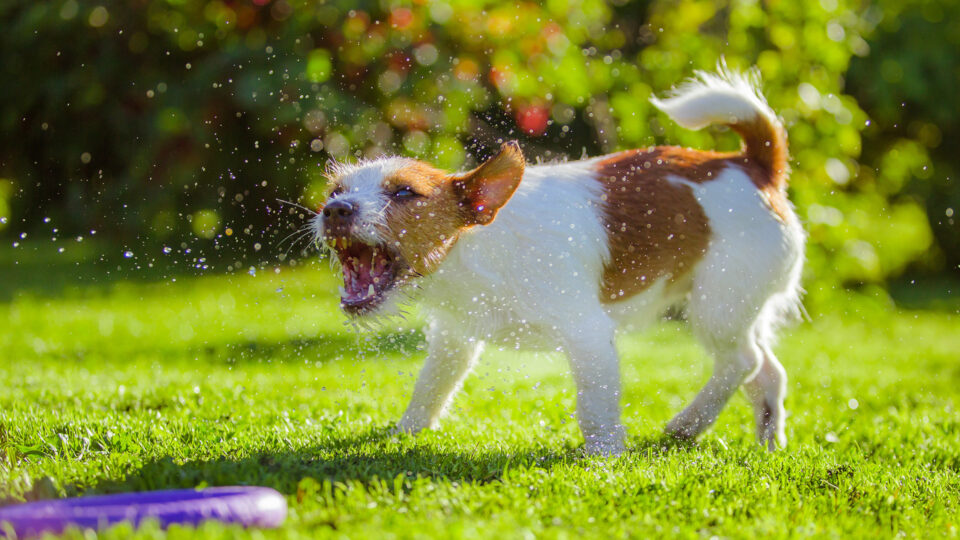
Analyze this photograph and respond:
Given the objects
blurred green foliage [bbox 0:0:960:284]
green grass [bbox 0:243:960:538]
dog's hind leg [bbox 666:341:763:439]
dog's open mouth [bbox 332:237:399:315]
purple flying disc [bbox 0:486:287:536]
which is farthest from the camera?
blurred green foliage [bbox 0:0:960:284]

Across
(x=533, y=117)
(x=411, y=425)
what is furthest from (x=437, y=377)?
(x=533, y=117)

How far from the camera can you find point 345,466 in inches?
125

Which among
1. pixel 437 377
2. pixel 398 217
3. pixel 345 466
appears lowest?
pixel 437 377

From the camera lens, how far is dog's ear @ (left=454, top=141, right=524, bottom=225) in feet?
12.2

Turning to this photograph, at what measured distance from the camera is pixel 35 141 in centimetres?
1496

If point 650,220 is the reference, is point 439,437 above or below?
below

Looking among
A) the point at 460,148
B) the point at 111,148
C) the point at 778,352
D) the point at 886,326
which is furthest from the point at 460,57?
the point at 111,148

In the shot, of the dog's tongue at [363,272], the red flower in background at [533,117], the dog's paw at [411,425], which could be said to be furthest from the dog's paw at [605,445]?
the red flower in background at [533,117]

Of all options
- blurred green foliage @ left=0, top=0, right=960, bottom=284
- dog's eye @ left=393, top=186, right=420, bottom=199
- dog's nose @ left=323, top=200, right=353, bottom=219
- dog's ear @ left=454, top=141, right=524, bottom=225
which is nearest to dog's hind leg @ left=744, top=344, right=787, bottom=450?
dog's ear @ left=454, top=141, right=524, bottom=225

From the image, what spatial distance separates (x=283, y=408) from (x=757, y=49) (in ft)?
20.4

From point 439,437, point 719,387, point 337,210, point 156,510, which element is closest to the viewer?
point 156,510

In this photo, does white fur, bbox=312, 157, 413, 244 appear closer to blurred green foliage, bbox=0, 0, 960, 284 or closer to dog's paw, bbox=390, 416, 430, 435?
dog's paw, bbox=390, 416, 430, 435

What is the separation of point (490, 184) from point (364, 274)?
1.94ft

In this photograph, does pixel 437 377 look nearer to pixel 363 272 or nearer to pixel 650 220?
pixel 363 272
